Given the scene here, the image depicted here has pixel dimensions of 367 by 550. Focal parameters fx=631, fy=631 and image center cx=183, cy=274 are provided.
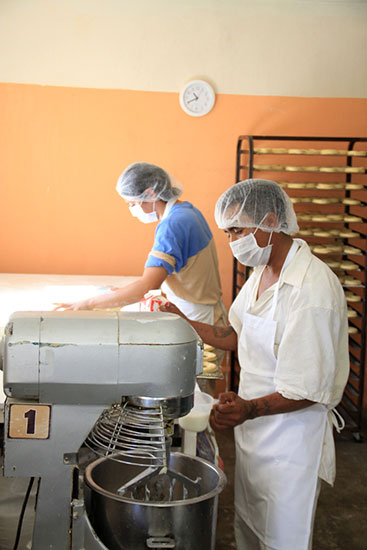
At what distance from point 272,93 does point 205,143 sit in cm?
63

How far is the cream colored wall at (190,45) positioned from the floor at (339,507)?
2640 millimetres

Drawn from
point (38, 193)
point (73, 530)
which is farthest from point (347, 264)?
point (73, 530)

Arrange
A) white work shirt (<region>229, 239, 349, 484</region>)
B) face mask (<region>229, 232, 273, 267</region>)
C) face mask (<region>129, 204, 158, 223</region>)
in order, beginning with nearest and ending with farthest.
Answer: white work shirt (<region>229, 239, 349, 484</region>) → face mask (<region>229, 232, 273, 267</region>) → face mask (<region>129, 204, 158, 223</region>)

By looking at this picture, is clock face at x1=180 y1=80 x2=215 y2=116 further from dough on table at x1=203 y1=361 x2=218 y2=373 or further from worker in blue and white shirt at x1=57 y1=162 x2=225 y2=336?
dough on table at x1=203 y1=361 x2=218 y2=373

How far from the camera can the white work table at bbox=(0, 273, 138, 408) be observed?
3.26 m

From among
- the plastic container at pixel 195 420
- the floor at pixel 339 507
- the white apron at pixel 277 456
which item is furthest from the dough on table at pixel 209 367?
the floor at pixel 339 507

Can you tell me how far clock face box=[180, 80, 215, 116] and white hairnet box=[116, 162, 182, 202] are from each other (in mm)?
1385

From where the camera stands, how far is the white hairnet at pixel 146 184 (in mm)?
3418

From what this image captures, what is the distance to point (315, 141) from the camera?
4.82 meters

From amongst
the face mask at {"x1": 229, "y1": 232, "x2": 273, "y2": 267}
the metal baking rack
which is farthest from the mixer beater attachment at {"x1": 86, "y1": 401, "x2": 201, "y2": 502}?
the metal baking rack

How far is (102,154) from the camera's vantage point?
4730 mm

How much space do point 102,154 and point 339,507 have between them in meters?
2.91

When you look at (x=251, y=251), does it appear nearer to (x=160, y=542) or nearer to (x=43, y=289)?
(x=160, y=542)

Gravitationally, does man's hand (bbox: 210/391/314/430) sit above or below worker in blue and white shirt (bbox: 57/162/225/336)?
below
